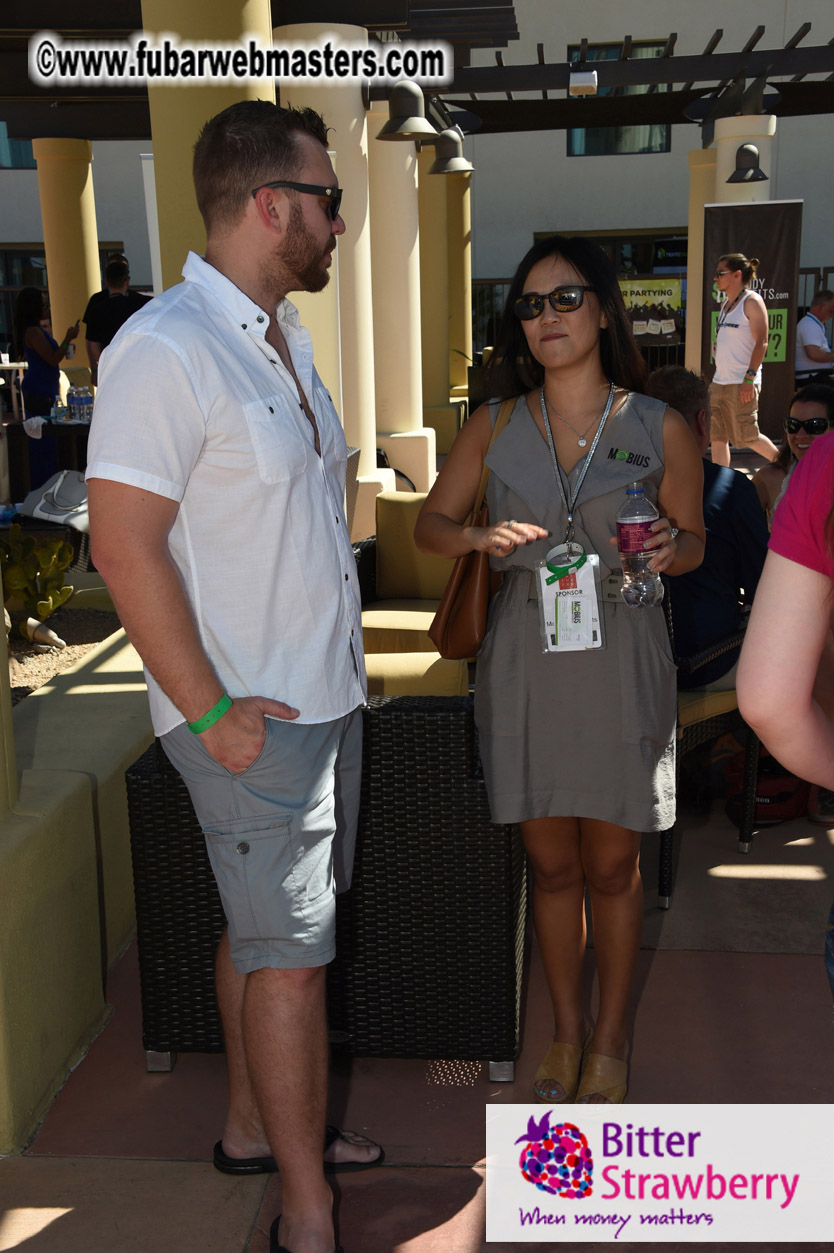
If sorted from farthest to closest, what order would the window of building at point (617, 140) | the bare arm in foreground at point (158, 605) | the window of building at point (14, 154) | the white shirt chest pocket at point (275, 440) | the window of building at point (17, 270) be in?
1. the window of building at point (14, 154)
2. the window of building at point (17, 270)
3. the window of building at point (617, 140)
4. the white shirt chest pocket at point (275, 440)
5. the bare arm in foreground at point (158, 605)

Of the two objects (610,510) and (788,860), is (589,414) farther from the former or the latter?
(788,860)

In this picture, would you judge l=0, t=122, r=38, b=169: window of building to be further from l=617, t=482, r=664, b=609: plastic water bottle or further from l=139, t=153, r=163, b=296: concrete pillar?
l=617, t=482, r=664, b=609: plastic water bottle

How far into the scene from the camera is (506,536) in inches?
87.4

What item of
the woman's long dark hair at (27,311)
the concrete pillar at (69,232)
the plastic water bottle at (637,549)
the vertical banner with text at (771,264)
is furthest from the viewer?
the concrete pillar at (69,232)

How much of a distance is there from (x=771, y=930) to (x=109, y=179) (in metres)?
22.1

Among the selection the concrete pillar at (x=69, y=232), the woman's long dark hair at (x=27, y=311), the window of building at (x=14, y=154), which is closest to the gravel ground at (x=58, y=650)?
the woman's long dark hair at (x=27, y=311)

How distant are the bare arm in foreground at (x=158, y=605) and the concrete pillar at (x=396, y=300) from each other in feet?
25.6

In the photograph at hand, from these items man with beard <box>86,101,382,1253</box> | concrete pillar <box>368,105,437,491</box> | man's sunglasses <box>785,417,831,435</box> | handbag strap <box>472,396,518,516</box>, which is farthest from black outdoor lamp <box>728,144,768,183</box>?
man with beard <box>86,101,382,1253</box>

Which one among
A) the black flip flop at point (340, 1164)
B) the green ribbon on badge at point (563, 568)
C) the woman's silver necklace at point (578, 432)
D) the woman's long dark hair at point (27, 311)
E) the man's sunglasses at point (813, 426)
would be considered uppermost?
the woman's long dark hair at point (27, 311)

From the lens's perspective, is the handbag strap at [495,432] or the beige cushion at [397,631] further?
the beige cushion at [397,631]

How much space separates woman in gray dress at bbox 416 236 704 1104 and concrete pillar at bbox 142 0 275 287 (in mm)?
1978

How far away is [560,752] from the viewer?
7.68ft

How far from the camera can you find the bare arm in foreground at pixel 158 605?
1.71 metres

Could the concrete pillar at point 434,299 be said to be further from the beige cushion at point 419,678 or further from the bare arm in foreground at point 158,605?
the bare arm in foreground at point 158,605
